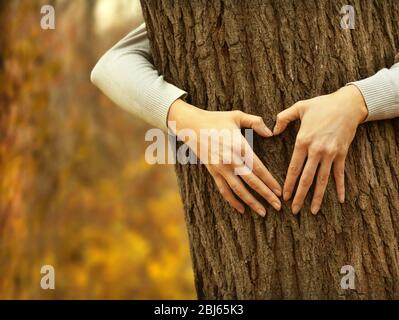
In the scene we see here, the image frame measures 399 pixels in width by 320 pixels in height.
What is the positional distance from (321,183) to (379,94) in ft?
0.88

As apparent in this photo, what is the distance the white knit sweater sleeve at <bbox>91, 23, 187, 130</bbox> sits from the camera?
166cm

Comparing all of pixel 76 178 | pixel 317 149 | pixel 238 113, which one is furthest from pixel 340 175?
pixel 76 178

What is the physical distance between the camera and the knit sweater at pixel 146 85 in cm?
155

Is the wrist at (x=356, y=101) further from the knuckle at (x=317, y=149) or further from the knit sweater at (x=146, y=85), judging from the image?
the knuckle at (x=317, y=149)

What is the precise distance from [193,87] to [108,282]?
4806 millimetres

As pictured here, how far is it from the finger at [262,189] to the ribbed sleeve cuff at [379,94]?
0.31 m

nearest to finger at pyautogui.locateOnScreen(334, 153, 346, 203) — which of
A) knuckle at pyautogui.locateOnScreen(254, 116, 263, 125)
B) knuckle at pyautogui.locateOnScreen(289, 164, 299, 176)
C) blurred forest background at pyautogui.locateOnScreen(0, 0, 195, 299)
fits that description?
knuckle at pyautogui.locateOnScreen(289, 164, 299, 176)

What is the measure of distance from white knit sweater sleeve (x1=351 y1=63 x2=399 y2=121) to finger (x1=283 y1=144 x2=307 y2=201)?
0.19 meters

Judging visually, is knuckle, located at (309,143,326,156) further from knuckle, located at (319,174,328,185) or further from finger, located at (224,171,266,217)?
finger, located at (224,171,266,217)

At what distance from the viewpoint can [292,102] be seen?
1.59 metres

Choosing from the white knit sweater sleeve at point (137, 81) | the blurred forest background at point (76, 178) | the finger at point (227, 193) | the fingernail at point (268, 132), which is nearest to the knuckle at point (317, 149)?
the fingernail at point (268, 132)

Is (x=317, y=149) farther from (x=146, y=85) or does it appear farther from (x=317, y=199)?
(x=146, y=85)

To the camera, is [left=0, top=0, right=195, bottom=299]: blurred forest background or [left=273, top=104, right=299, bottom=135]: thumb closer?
[left=273, top=104, right=299, bottom=135]: thumb
